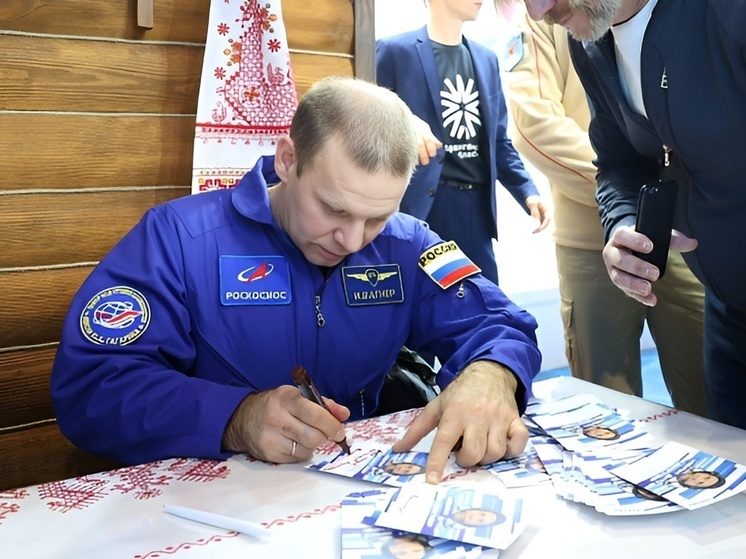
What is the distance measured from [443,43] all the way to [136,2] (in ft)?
4.45

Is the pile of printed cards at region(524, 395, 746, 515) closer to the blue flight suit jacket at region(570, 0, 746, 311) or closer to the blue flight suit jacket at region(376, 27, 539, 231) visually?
the blue flight suit jacket at region(570, 0, 746, 311)

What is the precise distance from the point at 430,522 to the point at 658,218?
2.51 feet

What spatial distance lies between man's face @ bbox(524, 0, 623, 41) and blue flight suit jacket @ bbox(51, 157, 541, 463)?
0.51m

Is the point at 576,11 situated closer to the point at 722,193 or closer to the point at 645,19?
the point at 645,19

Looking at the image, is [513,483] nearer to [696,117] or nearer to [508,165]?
[696,117]

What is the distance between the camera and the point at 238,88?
7.08 feet

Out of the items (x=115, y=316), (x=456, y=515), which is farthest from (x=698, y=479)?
(x=115, y=316)

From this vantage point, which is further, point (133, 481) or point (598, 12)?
point (598, 12)

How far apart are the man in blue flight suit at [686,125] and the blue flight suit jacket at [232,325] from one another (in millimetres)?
372

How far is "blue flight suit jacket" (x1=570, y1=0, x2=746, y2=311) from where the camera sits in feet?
4.98

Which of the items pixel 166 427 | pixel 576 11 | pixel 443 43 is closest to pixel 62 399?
pixel 166 427

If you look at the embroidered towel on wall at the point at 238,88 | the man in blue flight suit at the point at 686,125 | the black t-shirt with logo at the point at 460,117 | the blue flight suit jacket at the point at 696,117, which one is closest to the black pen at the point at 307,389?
the man in blue flight suit at the point at 686,125

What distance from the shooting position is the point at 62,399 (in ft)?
4.53

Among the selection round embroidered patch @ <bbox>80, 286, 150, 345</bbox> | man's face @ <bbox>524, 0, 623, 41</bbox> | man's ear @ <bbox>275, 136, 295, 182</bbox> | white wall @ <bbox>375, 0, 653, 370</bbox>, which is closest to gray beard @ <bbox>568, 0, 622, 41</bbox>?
man's face @ <bbox>524, 0, 623, 41</bbox>
